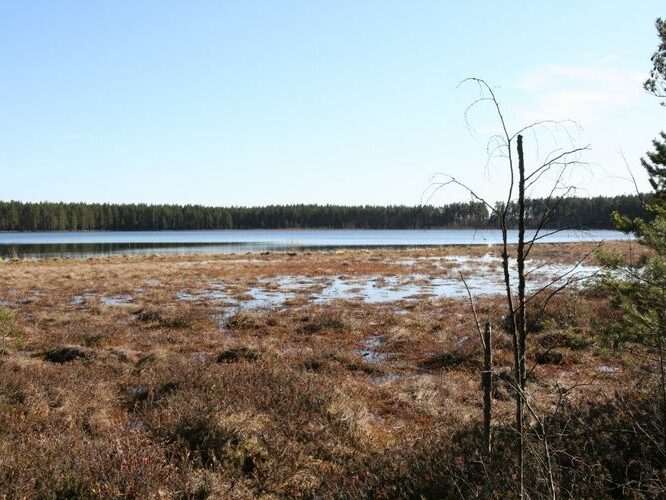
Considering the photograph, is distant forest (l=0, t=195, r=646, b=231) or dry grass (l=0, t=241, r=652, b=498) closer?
dry grass (l=0, t=241, r=652, b=498)

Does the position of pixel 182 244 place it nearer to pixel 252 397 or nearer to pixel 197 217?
pixel 252 397

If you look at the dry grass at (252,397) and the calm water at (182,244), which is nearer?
the dry grass at (252,397)

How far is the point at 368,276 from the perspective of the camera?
33250 millimetres

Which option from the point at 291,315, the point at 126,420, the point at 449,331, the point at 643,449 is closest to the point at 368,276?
the point at 291,315

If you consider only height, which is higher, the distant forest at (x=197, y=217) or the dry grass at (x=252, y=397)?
the distant forest at (x=197, y=217)

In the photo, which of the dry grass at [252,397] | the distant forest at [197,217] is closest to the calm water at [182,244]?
the dry grass at [252,397]

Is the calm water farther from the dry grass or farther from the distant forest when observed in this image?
the distant forest

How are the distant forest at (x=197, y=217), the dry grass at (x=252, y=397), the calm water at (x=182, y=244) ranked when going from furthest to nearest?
1. the distant forest at (x=197, y=217)
2. the calm water at (x=182, y=244)
3. the dry grass at (x=252, y=397)

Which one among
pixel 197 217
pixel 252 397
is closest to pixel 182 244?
pixel 252 397

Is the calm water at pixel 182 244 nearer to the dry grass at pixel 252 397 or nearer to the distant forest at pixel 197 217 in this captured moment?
the dry grass at pixel 252 397

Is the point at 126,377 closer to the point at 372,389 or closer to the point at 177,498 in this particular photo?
the point at 372,389

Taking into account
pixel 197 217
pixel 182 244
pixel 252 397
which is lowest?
pixel 182 244

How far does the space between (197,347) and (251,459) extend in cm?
747

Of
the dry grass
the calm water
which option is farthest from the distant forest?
the dry grass
